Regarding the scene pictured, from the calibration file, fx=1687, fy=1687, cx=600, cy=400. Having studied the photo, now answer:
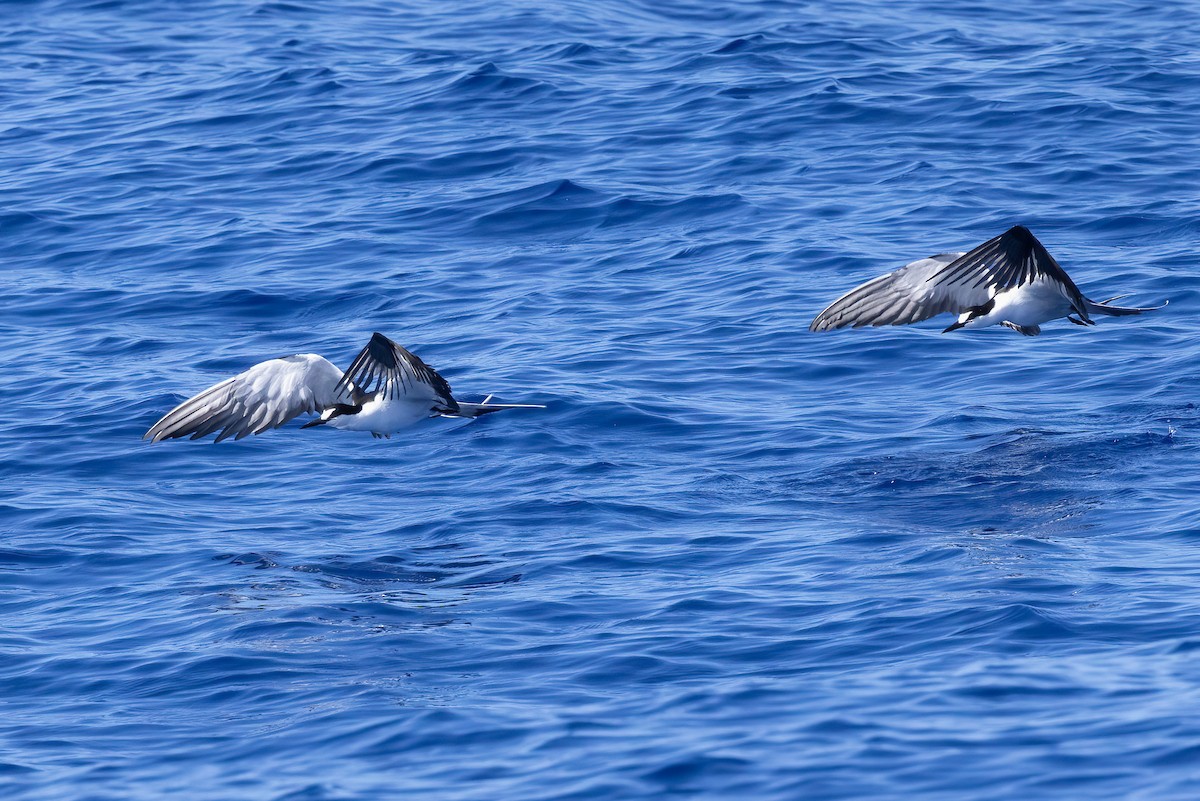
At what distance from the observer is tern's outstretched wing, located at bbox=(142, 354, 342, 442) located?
43.7 feet

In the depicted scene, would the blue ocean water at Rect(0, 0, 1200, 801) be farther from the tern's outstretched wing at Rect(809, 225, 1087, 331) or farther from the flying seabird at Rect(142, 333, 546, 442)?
the tern's outstretched wing at Rect(809, 225, 1087, 331)

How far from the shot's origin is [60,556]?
42.7 feet

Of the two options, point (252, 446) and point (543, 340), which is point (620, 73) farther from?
point (252, 446)

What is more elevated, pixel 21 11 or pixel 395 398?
pixel 21 11

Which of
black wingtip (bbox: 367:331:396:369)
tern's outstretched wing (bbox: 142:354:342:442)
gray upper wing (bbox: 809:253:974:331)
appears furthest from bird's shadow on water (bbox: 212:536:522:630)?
gray upper wing (bbox: 809:253:974:331)

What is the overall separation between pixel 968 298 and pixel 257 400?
21.1 ft

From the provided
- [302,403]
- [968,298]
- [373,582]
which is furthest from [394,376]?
[968,298]

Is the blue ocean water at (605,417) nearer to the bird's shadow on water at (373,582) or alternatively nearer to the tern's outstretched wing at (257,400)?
the bird's shadow on water at (373,582)

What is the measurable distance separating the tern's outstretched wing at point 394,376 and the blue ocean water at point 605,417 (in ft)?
3.10

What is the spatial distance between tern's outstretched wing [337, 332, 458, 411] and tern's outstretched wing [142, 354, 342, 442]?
0.27m

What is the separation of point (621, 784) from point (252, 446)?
25.5 feet

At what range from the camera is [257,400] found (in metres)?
13.4

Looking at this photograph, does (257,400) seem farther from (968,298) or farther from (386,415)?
(968,298)

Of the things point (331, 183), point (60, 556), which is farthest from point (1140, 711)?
point (331, 183)
